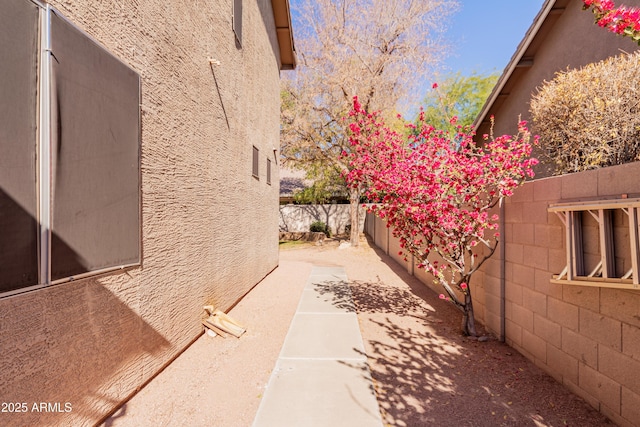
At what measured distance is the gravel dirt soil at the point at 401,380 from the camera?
9.85 feet

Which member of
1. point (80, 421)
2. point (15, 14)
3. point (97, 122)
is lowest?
point (80, 421)

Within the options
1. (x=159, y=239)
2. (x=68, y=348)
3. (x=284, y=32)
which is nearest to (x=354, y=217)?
(x=284, y=32)

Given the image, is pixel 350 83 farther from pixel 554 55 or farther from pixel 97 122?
pixel 97 122

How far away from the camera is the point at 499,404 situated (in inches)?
126

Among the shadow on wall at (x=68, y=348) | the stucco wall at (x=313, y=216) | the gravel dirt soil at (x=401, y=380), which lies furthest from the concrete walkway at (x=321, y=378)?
the stucco wall at (x=313, y=216)

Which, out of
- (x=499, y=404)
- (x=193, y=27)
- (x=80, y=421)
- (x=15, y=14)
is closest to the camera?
(x=15, y=14)

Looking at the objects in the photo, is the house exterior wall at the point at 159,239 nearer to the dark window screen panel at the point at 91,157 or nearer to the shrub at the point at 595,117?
the dark window screen panel at the point at 91,157

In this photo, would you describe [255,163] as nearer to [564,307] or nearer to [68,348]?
[68,348]

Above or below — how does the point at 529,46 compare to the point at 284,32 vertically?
below

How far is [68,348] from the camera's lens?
250cm

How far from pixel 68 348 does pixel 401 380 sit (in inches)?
137

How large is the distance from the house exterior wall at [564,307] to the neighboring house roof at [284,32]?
10.3 metres

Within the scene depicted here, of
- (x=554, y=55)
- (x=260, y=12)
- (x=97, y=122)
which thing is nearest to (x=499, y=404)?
(x=97, y=122)

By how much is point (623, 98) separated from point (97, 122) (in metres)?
6.84
